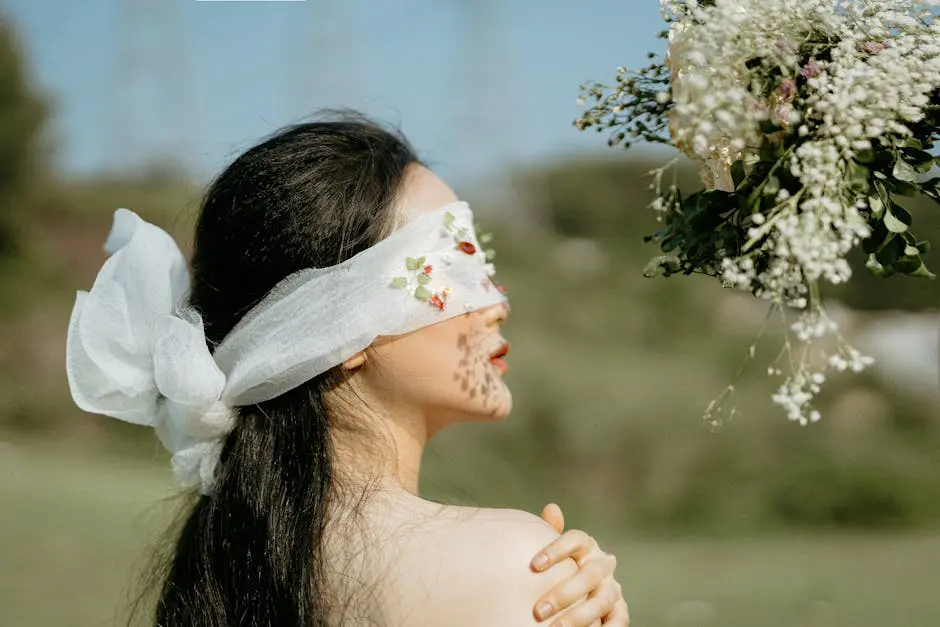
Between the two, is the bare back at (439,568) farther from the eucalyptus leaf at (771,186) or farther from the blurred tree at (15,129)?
the blurred tree at (15,129)

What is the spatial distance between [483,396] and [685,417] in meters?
6.52

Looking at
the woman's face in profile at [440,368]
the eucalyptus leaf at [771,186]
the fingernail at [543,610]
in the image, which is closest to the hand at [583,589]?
the fingernail at [543,610]

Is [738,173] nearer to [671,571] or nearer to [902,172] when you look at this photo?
[902,172]

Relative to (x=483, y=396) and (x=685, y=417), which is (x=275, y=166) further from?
(x=685, y=417)

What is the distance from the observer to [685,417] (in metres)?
8.34

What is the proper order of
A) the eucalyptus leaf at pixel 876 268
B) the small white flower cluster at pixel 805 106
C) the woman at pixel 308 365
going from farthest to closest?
the woman at pixel 308 365 < the eucalyptus leaf at pixel 876 268 < the small white flower cluster at pixel 805 106

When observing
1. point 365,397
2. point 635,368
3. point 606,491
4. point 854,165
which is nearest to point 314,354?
point 365,397

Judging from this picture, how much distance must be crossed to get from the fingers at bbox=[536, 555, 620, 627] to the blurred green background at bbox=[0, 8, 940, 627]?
4202mm

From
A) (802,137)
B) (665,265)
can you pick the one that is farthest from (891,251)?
(665,265)

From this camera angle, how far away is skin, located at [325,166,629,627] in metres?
1.74

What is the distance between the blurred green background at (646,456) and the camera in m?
6.57

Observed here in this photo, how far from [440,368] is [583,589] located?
0.52m

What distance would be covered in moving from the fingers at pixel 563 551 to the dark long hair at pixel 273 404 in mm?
439

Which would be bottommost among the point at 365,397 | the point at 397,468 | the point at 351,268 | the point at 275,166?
the point at 397,468
